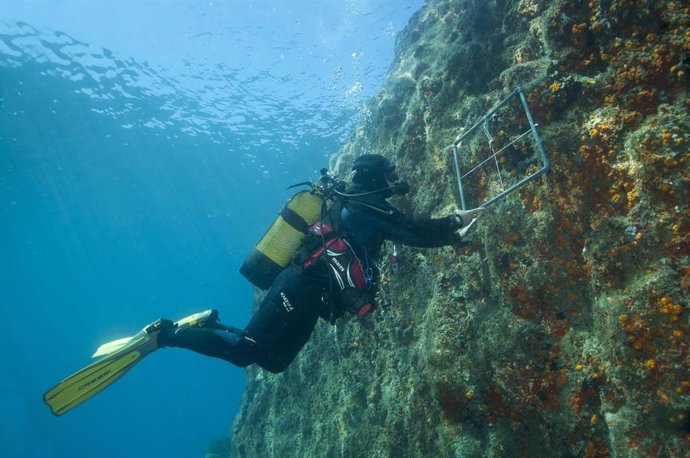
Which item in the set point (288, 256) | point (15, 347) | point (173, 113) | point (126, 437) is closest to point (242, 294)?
point (126, 437)

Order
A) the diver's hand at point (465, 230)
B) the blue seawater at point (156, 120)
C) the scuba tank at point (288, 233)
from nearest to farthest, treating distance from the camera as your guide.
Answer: the diver's hand at point (465, 230) < the scuba tank at point (288, 233) < the blue seawater at point (156, 120)

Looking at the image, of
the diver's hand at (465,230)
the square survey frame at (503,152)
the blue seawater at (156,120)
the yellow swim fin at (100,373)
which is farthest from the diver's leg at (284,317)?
the blue seawater at (156,120)

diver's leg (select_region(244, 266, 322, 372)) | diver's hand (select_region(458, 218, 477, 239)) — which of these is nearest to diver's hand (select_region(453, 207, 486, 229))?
diver's hand (select_region(458, 218, 477, 239))

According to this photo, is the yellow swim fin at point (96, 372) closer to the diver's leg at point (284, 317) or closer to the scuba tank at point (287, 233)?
the diver's leg at point (284, 317)

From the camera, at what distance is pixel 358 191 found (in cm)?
466

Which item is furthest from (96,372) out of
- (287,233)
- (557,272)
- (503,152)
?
(503,152)

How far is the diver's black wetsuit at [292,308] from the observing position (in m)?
4.44

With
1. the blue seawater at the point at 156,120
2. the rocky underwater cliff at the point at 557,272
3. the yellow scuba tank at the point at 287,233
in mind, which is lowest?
the rocky underwater cliff at the point at 557,272

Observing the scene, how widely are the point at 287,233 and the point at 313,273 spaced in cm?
73

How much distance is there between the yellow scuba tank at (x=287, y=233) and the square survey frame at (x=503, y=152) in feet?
6.36

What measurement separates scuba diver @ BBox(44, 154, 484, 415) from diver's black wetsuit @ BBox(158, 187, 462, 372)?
0.04 ft

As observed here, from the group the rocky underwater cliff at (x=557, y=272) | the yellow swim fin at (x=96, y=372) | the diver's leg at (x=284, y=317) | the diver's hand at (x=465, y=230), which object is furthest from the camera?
the yellow swim fin at (x=96, y=372)

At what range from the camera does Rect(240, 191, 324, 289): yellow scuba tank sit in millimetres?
4922

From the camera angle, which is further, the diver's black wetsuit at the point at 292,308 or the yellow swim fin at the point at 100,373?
the yellow swim fin at the point at 100,373
